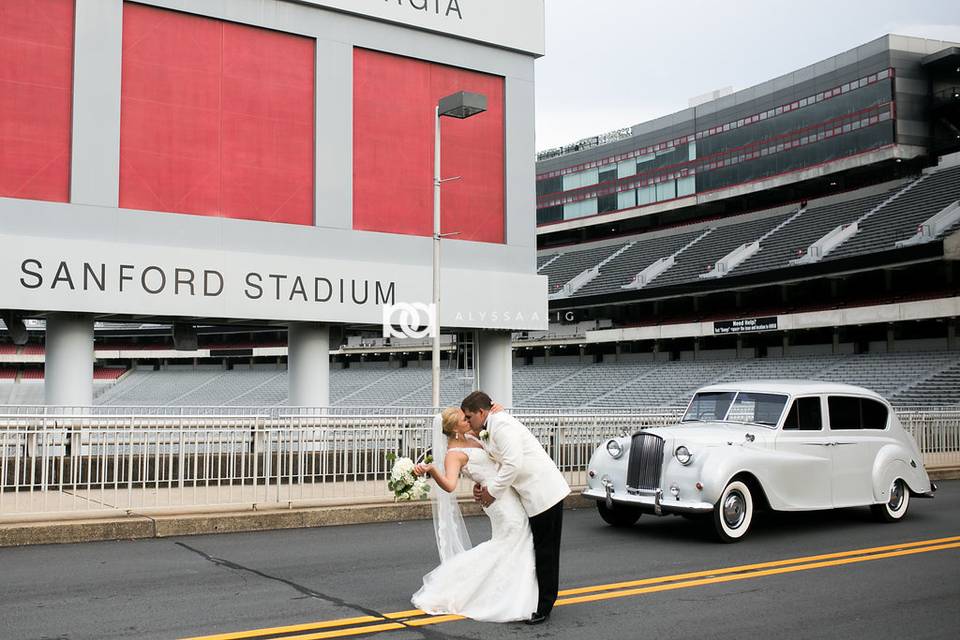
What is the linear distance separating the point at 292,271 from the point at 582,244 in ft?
184

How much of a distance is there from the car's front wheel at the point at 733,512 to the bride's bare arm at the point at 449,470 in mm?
4548

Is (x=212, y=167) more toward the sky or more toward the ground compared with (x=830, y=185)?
more toward the ground

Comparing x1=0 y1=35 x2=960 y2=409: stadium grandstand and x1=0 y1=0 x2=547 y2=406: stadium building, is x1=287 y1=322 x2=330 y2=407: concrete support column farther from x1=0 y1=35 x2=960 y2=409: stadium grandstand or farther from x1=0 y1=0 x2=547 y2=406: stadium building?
x1=0 y1=35 x2=960 y2=409: stadium grandstand

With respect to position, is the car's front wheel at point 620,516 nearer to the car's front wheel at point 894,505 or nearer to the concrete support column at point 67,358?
the car's front wheel at point 894,505

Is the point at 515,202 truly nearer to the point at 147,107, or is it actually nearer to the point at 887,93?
the point at 147,107

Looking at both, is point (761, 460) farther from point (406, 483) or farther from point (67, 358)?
point (67, 358)

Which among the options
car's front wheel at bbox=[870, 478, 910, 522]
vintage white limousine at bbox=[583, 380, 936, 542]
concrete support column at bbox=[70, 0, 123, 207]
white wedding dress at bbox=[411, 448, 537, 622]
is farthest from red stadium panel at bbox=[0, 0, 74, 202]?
car's front wheel at bbox=[870, 478, 910, 522]

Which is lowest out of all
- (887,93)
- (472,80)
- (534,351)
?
(534,351)

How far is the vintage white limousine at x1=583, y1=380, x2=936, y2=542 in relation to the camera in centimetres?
1053

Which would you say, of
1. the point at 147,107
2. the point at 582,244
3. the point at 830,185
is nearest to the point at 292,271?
the point at 147,107

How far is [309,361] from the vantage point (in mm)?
24891

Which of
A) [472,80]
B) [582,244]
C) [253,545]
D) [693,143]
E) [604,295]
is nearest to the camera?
[253,545]

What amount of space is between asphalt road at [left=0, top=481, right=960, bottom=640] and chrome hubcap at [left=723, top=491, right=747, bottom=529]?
31cm

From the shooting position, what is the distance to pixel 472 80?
26750 millimetres
